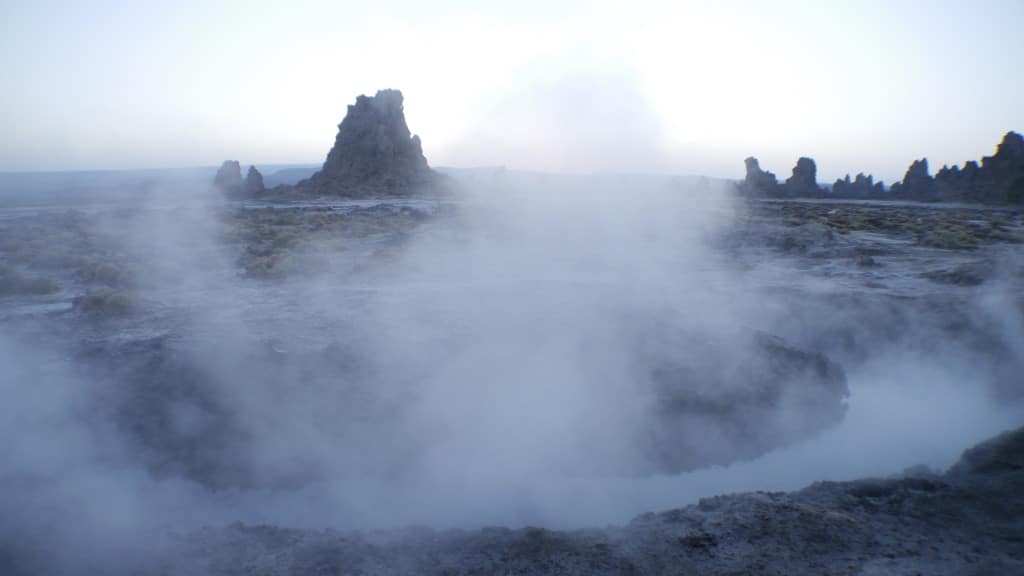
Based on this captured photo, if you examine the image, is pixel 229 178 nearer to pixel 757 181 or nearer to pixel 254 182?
pixel 254 182

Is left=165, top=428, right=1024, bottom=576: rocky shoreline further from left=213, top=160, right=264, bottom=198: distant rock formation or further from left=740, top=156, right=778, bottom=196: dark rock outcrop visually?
left=740, top=156, right=778, bottom=196: dark rock outcrop

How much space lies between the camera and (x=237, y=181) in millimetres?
40188

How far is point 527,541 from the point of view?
324cm

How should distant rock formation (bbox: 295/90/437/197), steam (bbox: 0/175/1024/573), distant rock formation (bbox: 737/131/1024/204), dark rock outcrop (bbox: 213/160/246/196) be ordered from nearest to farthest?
steam (bbox: 0/175/1024/573) → dark rock outcrop (bbox: 213/160/246/196) → distant rock formation (bbox: 737/131/1024/204) → distant rock formation (bbox: 295/90/437/197)

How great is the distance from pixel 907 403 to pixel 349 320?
621cm

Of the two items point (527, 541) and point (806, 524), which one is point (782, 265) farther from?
point (527, 541)

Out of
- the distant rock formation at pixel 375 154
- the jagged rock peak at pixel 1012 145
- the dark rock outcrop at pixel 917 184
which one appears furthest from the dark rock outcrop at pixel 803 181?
Answer: the distant rock formation at pixel 375 154

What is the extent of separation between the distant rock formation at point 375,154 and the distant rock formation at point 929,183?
26900 millimetres

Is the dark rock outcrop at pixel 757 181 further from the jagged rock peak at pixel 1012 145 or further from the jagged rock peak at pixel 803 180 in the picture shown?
the jagged rock peak at pixel 1012 145

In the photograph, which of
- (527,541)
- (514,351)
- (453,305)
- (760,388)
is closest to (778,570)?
(527,541)

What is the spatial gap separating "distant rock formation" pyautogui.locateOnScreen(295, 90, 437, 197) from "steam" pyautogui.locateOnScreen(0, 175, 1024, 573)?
36.4 meters

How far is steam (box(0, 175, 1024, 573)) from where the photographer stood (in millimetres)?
3955

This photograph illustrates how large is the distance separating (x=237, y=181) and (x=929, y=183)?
2076 inches

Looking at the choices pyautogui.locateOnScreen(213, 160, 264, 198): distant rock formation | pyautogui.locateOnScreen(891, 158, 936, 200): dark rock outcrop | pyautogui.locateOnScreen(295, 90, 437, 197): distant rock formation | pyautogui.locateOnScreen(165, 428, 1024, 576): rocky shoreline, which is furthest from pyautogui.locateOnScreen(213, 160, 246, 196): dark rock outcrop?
pyautogui.locateOnScreen(891, 158, 936, 200): dark rock outcrop
